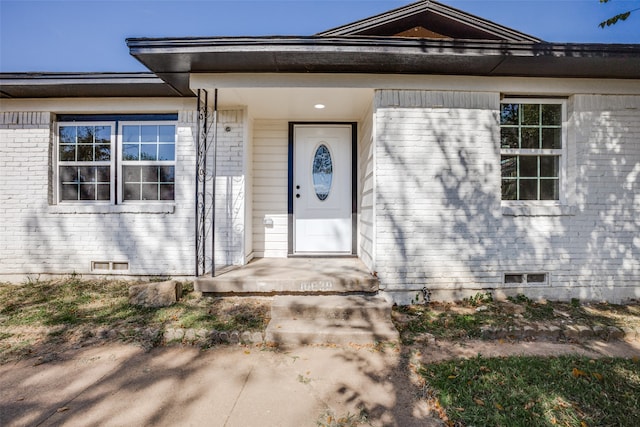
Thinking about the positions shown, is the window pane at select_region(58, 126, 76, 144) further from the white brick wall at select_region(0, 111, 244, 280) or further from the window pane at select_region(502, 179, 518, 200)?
the window pane at select_region(502, 179, 518, 200)

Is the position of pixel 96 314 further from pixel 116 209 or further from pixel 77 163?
pixel 77 163

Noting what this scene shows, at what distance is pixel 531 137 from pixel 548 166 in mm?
499

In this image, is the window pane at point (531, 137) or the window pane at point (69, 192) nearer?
the window pane at point (531, 137)

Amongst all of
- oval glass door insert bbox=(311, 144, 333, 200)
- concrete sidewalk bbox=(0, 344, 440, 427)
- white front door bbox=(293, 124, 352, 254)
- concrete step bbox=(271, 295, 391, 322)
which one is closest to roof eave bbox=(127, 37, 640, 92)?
white front door bbox=(293, 124, 352, 254)

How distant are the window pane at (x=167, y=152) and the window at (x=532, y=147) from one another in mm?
5176

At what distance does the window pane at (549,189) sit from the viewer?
4.55 meters

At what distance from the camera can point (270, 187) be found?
18.4 ft

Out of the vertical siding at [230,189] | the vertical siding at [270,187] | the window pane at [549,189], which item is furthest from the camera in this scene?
the vertical siding at [270,187]

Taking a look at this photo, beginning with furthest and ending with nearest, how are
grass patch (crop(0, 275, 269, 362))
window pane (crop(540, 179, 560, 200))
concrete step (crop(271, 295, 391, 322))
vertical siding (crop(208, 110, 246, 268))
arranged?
vertical siding (crop(208, 110, 246, 268)) < window pane (crop(540, 179, 560, 200)) < concrete step (crop(271, 295, 391, 322)) < grass patch (crop(0, 275, 269, 362))

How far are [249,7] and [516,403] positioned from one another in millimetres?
7726

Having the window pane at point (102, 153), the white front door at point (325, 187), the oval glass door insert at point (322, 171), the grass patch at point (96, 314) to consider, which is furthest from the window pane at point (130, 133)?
the oval glass door insert at point (322, 171)

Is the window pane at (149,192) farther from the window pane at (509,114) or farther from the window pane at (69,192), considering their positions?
the window pane at (509,114)

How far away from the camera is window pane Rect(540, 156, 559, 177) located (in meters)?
4.56

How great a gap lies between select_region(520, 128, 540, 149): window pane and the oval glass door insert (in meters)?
3.03
